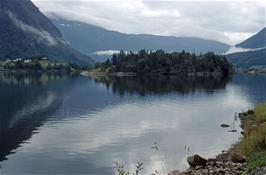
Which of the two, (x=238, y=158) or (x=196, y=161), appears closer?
(x=238, y=158)

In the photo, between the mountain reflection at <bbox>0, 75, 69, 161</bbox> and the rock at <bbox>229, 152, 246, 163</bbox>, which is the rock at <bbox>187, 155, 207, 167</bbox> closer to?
the rock at <bbox>229, 152, 246, 163</bbox>

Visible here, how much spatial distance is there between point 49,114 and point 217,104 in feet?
182

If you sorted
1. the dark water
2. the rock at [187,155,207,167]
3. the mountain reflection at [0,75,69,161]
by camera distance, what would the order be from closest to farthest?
the rock at [187,155,207,167] < the dark water < the mountain reflection at [0,75,69,161]

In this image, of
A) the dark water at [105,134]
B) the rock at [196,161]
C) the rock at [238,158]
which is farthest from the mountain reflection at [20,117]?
the rock at [238,158]

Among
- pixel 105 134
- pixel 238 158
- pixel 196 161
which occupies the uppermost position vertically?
pixel 238 158

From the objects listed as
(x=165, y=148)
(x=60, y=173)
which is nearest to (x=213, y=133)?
(x=165, y=148)

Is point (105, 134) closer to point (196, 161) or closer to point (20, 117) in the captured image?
point (20, 117)

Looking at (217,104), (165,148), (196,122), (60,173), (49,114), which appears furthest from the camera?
(217,104)

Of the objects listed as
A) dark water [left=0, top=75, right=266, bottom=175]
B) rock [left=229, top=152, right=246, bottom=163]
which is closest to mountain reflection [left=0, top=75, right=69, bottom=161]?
dark water [left=0, top=75, right=266, bottom=175]

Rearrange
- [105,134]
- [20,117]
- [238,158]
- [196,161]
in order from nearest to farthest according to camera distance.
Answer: [238,158] < [196,161] < [105,134] < [20,117]

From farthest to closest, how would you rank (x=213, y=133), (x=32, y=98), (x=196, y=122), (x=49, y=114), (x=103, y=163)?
1. (x=32, y=98)
2. (x=49, y=114)
3. (x=196, y=122)
4. (x=213, y=133)
5. (x=103, y=163)

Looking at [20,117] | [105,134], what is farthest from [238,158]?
[20,117]

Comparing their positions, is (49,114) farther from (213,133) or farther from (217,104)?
(217,104)

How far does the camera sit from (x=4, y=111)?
114688mm
